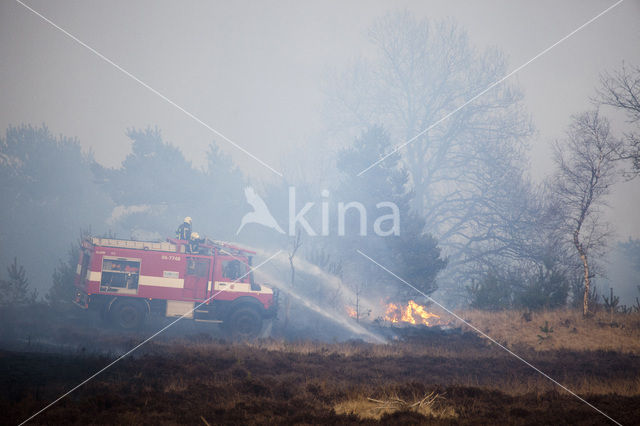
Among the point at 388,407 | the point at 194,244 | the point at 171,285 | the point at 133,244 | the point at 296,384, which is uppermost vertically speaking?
the point at 194,244

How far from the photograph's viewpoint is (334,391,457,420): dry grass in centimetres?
745

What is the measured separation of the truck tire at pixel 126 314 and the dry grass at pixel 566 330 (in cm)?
1389

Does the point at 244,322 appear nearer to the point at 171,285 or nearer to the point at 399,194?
the point at 171,285

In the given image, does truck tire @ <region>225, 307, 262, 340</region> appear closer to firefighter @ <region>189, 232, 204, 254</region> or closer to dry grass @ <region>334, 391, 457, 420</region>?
firefighter @ <region>189, 232, 204, 254</region>

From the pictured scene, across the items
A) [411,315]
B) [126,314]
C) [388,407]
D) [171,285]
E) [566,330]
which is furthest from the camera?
[411,315]

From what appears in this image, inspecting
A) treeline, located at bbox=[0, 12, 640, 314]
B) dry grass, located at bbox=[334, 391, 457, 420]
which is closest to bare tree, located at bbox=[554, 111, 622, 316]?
treeline, located at bbox=[0, 12, 640, 314]

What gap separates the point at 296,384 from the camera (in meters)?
9.67

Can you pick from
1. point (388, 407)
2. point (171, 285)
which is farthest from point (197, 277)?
point (388, 407)

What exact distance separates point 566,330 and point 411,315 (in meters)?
7.47

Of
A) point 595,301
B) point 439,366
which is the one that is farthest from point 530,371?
point 595,301

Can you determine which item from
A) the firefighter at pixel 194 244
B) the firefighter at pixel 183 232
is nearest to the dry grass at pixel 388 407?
the firefighter at pixel 194 244

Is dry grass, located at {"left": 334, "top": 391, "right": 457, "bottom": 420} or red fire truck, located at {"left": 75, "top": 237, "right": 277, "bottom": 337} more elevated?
red fire truck, located at {"left": 75, "top": 237, "right": 277, "bottom": 337}

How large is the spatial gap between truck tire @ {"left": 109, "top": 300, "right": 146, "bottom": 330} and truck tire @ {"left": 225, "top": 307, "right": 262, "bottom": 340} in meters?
3.47

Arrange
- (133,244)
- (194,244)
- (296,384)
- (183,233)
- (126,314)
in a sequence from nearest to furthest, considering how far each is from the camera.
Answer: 1. (296,384)
2. (126,314)
3. (133,244)
4. (194,244)
5. (183,233)
